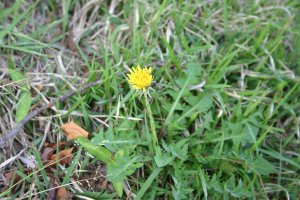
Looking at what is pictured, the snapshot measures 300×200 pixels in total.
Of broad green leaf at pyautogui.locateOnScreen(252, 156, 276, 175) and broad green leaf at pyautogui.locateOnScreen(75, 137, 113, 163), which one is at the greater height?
broad green leaf at pyautogui.locateOnScreen(75, 137, 113, 163)

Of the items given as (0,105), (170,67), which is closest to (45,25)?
(0,105)

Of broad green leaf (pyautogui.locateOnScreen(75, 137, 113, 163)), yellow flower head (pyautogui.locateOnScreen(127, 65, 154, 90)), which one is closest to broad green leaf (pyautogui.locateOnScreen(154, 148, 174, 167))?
broad green leaf (pyautogui.locateOnScreen(75, 137, 113, 163))

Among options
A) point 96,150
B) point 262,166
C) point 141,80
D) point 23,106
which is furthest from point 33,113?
point 262,166

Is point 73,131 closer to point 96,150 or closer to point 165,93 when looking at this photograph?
point 96,150

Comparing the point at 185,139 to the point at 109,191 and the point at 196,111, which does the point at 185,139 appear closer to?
the point at 196,111

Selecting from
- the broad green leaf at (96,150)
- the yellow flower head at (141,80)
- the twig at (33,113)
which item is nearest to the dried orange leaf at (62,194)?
the broad green leaf at (96,150)

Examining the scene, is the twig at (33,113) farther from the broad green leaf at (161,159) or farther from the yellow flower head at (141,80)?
the broad green leaf at (161,159)

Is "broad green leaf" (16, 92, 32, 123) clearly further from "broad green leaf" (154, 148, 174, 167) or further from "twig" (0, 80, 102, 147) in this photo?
"broad green leaf" (154, 148, 174, 167)
